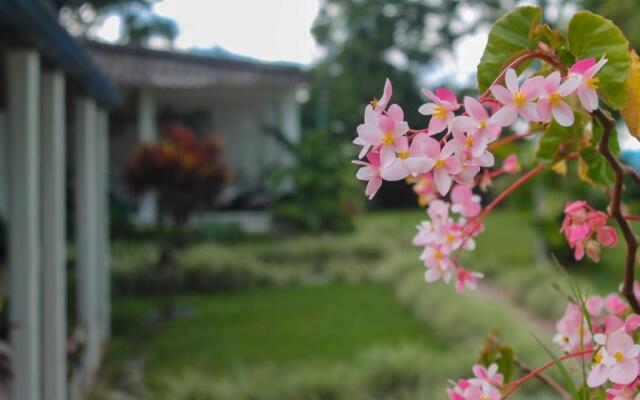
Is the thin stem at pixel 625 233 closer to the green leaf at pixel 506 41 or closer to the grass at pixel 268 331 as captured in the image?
the green leaf at pixel 506 41

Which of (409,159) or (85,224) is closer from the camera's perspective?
(409,159)

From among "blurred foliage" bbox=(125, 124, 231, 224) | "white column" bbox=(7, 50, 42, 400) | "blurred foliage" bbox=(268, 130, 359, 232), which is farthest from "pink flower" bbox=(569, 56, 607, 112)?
"blurred foliage" bbox=(268, 130, 359, 232)

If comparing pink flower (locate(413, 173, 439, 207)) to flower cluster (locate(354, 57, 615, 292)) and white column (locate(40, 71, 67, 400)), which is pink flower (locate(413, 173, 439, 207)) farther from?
white column (locate(40, 71, 67, 400))

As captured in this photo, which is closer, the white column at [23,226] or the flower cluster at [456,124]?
the flower cluster at [456,124]

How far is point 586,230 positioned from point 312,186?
12234 mm

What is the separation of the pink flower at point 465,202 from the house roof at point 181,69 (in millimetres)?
11574

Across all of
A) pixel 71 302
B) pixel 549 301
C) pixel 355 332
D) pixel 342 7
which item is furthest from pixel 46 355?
pixel 342 7

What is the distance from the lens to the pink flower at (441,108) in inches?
29.0

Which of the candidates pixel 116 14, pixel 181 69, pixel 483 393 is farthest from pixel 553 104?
pixel 116 14

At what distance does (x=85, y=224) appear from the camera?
526 cm

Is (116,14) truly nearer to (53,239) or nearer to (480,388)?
(53,239)

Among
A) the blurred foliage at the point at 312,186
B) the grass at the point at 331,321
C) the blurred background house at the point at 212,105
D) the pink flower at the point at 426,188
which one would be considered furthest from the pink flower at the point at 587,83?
the blurred foliage at the point at 312,186

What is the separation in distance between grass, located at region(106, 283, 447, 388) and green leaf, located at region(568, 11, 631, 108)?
15.2 ft

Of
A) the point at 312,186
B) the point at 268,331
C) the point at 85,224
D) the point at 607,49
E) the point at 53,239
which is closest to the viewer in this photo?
the point at 607,49
